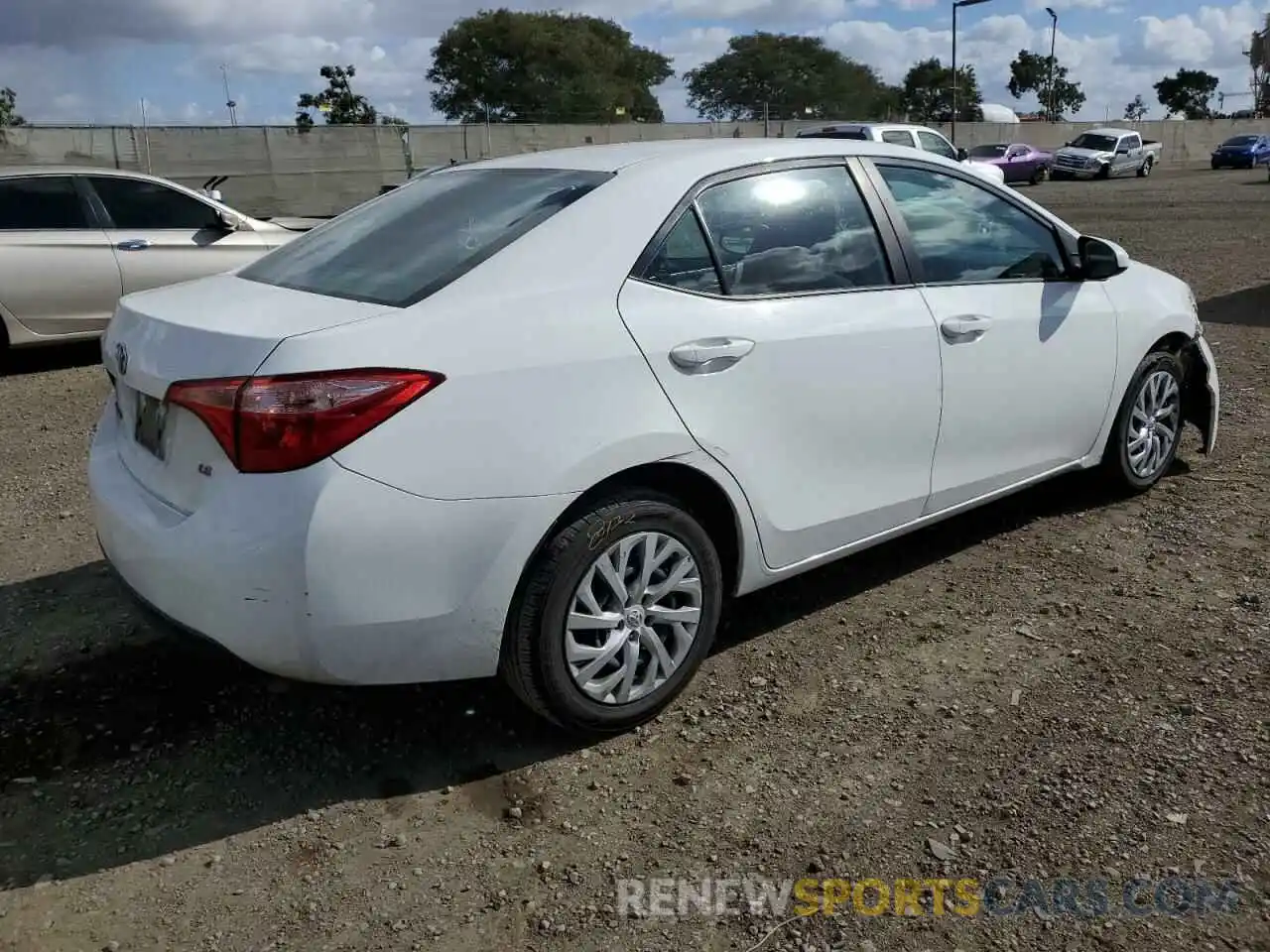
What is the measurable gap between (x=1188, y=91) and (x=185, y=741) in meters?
116

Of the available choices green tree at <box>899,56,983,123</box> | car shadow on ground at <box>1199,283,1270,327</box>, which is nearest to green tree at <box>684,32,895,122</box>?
green tree at <box>899,56,983,123</box>

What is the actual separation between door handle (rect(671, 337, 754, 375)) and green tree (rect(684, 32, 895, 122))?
85.4 metres

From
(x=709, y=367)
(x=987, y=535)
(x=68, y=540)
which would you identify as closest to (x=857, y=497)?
(x=709, y=367)

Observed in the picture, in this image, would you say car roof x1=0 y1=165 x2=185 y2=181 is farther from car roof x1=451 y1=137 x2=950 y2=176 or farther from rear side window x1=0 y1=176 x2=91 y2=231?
car roof x1=451 y1=137 x2=950 y2=176

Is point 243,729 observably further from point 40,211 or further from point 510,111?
point 510,111

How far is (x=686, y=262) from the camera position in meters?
3.18

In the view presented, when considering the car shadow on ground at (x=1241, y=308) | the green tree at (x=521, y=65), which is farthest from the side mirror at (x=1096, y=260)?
the green tree at (x=521, y=65)

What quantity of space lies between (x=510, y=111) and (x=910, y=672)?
214ft

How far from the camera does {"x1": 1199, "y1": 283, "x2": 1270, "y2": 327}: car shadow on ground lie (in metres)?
9.18

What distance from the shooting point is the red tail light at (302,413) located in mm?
2535

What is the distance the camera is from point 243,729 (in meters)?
3.26

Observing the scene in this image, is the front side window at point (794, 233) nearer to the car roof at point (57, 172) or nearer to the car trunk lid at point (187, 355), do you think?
the car trunk lid at point (187, 355)

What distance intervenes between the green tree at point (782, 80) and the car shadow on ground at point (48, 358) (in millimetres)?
80056

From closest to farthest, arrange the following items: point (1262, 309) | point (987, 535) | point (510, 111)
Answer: point (987, 535) < point (1262, 309) < point (510, 111)
